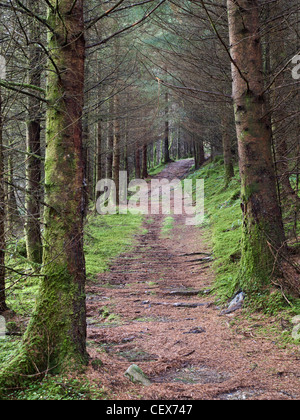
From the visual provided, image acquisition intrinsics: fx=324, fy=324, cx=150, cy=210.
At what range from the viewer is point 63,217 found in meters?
2.89

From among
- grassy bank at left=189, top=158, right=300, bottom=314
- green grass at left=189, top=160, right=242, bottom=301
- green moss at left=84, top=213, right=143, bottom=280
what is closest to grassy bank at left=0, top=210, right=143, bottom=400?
green moss at left=84, top=213, right=143, bottom=280

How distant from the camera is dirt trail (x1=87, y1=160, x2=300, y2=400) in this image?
8.91ft

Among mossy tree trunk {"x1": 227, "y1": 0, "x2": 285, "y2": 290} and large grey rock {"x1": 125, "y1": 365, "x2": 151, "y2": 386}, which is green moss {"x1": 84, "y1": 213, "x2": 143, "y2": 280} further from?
large grey rock {"x1": 125, "y1": 365, "x2": 151, "y2": 386}

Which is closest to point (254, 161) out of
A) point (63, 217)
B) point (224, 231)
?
point (63, 217)

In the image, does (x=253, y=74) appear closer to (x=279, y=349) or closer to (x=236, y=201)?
(x=279, y=349)

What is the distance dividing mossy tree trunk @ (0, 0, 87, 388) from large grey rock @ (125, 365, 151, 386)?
1.39ft

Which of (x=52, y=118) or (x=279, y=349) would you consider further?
(x=279, y=349)

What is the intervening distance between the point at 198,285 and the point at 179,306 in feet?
3.72

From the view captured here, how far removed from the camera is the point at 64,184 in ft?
9.62

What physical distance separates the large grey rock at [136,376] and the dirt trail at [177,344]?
61mm

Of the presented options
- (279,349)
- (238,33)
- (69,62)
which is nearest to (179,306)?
(279,349)

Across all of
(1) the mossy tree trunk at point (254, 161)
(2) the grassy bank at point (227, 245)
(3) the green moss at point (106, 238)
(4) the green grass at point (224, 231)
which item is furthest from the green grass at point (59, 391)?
(3) the green moss at point (106, 238)

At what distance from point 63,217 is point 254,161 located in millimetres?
3082

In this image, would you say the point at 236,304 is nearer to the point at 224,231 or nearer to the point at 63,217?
the point at 63,217
